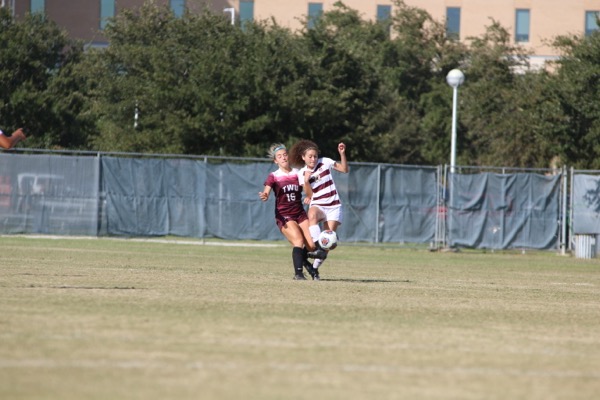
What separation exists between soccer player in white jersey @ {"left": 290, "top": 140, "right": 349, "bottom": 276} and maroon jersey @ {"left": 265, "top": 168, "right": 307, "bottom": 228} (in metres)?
0.27

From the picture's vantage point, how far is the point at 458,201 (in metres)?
32.0

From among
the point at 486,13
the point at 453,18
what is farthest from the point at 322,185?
the point at 486,13

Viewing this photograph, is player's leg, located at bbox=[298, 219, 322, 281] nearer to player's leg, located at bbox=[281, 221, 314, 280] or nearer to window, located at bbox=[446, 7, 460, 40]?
player's leg, located at bbox=[281, 221, 314, 280]

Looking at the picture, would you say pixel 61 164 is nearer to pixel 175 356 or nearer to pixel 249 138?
pixel 249 138

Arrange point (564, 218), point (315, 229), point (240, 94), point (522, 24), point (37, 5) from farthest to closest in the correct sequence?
point (522, 24)
point (37, 5)
point (240, 94)
point (564, 218)
point (315, 229)

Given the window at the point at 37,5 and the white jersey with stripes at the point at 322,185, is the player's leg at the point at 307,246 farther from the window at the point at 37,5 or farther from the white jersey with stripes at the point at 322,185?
the window at the point at 37,5

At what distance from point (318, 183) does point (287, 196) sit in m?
0.73

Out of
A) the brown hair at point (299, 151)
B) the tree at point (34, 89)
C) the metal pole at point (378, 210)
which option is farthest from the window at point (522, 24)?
the brown hair at point (299, 151)

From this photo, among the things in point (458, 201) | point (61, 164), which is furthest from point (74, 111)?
point (458, 201)

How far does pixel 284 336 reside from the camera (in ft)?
30.0

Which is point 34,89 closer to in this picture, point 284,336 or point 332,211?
point 332,211

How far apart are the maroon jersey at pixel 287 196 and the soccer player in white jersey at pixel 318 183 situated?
0.87ft

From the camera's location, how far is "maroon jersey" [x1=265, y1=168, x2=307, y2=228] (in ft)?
53.9

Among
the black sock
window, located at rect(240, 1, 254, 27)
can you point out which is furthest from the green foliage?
the black sock
